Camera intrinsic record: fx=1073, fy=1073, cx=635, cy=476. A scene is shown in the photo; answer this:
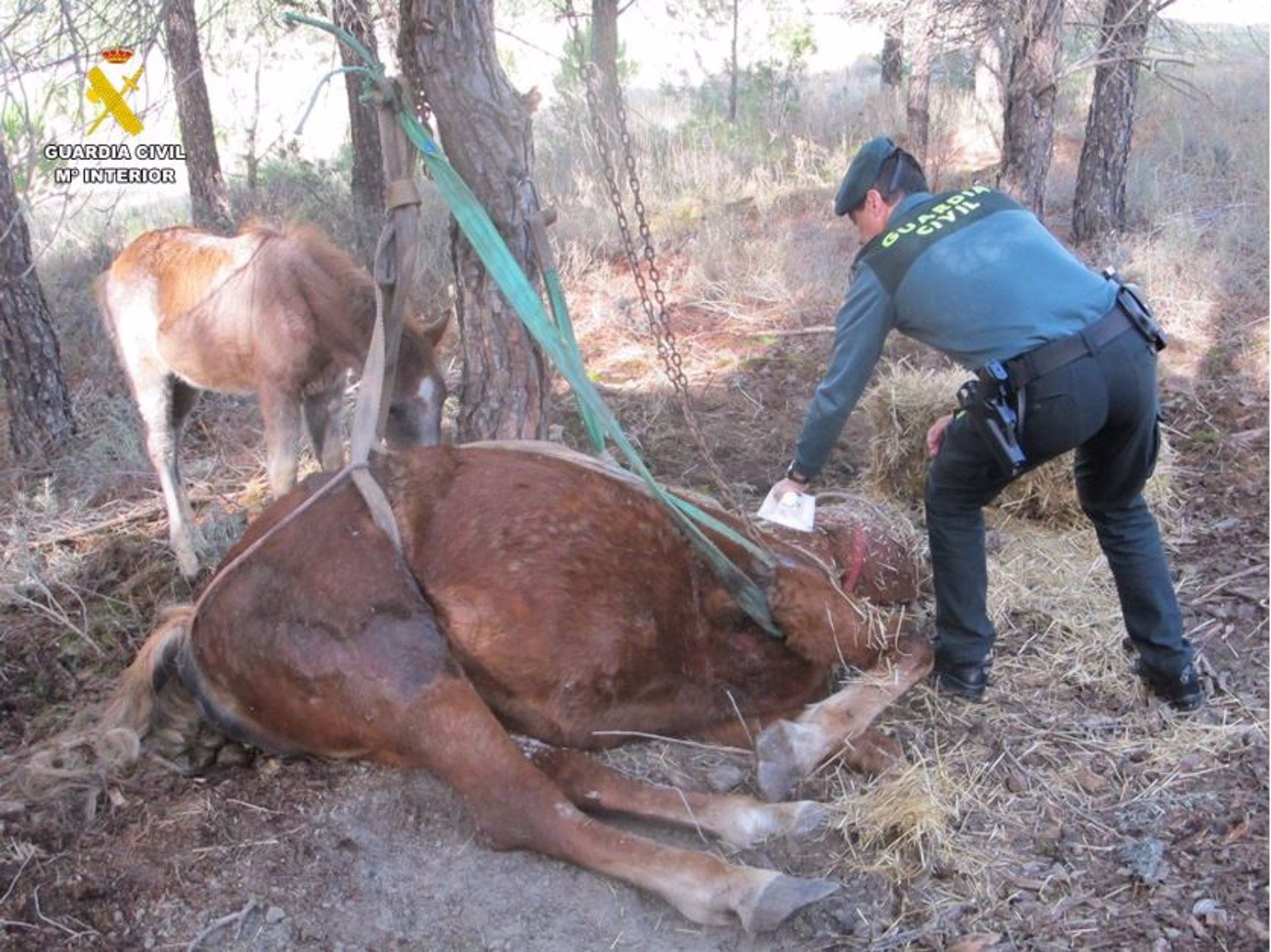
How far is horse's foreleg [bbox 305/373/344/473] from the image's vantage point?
19.3 feet

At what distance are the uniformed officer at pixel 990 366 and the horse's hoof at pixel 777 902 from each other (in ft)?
4.21

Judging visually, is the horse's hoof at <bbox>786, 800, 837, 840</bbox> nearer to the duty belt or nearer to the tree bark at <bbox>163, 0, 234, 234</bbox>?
the duty belt

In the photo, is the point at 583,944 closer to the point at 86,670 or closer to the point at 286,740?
the point at 286,740

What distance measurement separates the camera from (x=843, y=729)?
3.57m

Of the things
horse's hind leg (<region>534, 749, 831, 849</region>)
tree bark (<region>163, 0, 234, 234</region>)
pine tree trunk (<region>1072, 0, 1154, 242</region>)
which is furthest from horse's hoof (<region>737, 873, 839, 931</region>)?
tree bark (<region>163, 0, 234, 234</region>)

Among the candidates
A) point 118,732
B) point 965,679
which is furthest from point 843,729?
point 118,732

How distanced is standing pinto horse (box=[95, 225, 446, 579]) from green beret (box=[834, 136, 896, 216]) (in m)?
2.51

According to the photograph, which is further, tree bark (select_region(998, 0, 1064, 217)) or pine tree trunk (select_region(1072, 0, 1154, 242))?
pine tree trunk (select_region(1072, 0, 1154, 242))

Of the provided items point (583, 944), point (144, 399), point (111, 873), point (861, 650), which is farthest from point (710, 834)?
point (144, 399)

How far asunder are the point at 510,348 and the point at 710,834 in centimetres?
228

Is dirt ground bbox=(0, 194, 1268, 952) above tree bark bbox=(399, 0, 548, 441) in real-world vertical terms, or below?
below

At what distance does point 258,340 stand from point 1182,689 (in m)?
4.58

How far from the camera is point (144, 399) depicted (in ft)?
20.3

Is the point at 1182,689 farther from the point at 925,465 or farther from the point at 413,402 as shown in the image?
the point at 413,402
